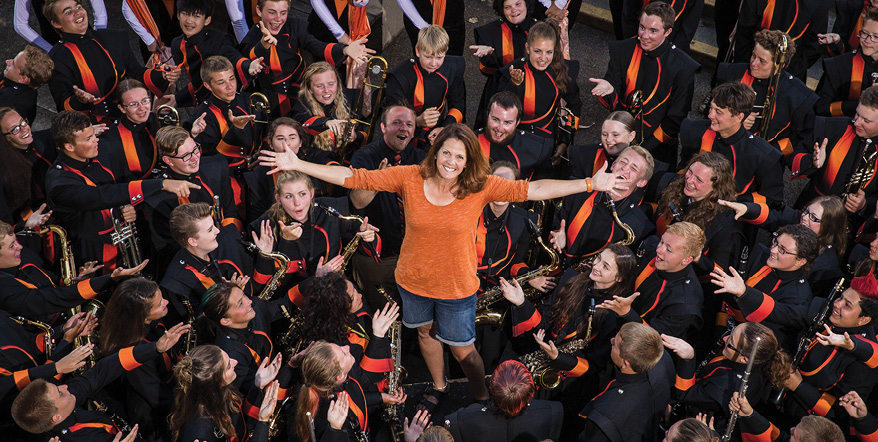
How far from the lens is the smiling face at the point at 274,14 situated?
25.6ft

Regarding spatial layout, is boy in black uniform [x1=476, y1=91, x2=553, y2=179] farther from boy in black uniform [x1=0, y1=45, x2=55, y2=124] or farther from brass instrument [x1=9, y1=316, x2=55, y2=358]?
boy in black uniform [x1=0, y1=45, x2=55, y2=124]

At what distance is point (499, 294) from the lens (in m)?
6.24

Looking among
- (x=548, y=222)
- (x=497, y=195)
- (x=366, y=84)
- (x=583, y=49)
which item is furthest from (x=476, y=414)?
(x=583, y=49)

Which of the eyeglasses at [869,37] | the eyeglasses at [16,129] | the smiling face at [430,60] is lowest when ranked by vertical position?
the eyeglasses at [16,129]

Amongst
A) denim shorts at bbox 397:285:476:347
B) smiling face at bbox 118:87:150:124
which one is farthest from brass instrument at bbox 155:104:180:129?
denim shorts at bbox 397:285:476:347

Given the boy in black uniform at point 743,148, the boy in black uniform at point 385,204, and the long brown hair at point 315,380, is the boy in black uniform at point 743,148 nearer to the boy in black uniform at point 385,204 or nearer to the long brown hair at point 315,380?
the boy in black uniform at point 385,204

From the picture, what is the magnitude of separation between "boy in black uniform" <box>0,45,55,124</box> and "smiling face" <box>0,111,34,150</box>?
0.74 metres

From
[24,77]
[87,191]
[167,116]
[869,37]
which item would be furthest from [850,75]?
[24,77]

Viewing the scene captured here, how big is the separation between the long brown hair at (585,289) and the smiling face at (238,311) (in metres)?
2.12

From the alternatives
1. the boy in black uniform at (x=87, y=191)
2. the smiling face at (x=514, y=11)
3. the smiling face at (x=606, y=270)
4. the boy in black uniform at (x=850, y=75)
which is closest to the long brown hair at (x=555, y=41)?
the smiling face at (x=514, y=11)

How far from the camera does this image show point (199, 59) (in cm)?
813

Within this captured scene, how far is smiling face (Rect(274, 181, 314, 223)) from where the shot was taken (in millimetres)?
5967

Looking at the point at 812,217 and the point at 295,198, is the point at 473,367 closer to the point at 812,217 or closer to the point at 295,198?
the point at 295,198

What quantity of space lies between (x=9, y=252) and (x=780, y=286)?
5364 millimetres
